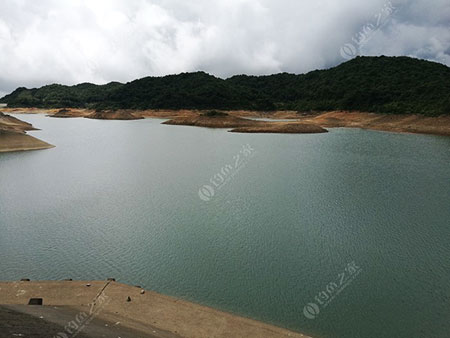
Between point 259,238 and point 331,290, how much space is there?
4.02 metres

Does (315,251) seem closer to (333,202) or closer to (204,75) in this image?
(333,202)

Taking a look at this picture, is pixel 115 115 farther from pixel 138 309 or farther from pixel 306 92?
pixel 138 309

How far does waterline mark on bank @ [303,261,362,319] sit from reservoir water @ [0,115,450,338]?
43 millimetres

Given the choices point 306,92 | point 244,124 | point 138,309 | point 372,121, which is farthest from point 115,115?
point 138,309

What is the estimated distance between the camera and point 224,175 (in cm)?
2447

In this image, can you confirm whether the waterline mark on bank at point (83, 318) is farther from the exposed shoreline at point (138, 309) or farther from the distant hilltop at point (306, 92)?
the distant hilltop at point (306, 92)

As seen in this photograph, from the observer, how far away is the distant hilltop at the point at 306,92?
241 ft

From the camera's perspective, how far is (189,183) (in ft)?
73.2

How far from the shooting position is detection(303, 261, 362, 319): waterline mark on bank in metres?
8.63

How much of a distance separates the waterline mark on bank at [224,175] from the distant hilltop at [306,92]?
42069 mm

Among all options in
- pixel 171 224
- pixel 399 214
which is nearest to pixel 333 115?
pixel 399 214

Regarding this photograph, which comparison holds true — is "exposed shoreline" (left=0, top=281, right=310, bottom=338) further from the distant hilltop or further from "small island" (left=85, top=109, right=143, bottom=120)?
"small island" (left=85, top=109, right=143, bottom=120)

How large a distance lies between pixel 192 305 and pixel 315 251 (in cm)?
532

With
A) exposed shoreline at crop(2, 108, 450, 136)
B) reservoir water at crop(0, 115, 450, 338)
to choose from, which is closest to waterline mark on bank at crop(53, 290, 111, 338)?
reservoir water at crop(0, 115, 450, 338)
